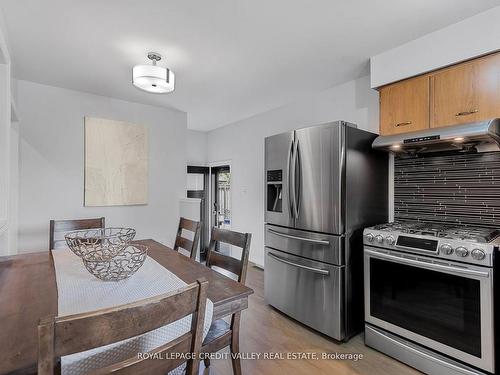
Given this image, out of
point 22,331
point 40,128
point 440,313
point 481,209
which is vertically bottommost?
point 440,313

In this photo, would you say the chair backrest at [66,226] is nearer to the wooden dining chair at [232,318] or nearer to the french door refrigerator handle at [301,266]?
the wooden dining chair at [232,318]

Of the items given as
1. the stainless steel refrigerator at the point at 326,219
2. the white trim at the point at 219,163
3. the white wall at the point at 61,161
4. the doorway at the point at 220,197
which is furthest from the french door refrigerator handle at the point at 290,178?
the doorway at the point at 220,197

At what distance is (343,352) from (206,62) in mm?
2751

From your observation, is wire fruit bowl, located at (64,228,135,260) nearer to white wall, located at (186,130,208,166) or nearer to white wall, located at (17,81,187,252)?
white wall, located at (17,81,187,252)

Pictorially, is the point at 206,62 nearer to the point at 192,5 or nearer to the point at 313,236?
the point at 192,5

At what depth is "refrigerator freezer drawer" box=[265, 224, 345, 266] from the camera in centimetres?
224

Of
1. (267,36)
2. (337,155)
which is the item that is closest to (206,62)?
(267,36)

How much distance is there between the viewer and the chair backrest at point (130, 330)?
2.00 ft

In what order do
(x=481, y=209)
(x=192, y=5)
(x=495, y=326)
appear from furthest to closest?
1. (x=481, y=209)
2. (x=192, y=5)
3. (x=495, y=326)

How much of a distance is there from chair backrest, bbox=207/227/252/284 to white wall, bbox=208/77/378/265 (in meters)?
1.89

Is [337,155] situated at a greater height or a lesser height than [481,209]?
greater

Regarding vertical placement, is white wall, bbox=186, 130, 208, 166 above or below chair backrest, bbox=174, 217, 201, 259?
above

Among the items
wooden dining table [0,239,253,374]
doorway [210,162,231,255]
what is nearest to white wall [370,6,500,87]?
wooden dining table [0,239,253,374]

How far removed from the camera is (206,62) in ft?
8.23
